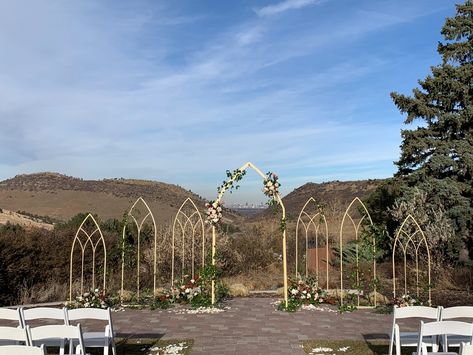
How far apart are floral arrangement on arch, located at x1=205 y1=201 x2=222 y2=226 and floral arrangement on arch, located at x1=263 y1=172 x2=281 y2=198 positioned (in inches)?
42.2

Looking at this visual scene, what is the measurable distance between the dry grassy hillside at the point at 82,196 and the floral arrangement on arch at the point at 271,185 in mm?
30334

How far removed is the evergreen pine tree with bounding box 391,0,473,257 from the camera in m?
16.4

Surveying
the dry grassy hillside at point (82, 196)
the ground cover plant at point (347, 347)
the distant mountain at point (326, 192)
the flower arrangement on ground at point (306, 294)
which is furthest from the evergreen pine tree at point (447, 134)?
the distant mountain at point (326, 192)

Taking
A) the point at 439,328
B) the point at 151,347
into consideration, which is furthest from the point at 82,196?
the point at 439,328

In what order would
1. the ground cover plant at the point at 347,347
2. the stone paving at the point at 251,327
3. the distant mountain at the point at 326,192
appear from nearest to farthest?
the ground cover plant at the point at 347,347, the stone paving at the point at 251,327, the distant mountain at the point at 326,192

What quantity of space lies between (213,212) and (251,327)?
2928 mm

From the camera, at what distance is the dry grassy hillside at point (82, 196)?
1751 inches

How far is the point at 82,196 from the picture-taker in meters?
49.5

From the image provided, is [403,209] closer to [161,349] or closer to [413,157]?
[413,157]

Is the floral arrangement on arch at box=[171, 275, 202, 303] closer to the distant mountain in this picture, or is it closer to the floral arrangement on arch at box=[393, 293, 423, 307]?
the floral arrangement on arch at box=[393, 293, 423, 307]

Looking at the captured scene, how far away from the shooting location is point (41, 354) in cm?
344

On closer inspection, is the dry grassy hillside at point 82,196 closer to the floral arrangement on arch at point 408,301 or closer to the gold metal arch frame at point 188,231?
the gold metal arch frame at point 188,231

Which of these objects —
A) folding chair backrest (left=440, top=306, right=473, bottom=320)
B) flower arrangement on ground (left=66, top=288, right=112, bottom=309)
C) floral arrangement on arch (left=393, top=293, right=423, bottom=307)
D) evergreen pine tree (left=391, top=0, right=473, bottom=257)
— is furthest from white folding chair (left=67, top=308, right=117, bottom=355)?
evergreen pine tree (left=391, top=0, right=473, bottom=257)

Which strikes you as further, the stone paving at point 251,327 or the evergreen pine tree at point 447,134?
the evergreen pine tree at point 447,134
